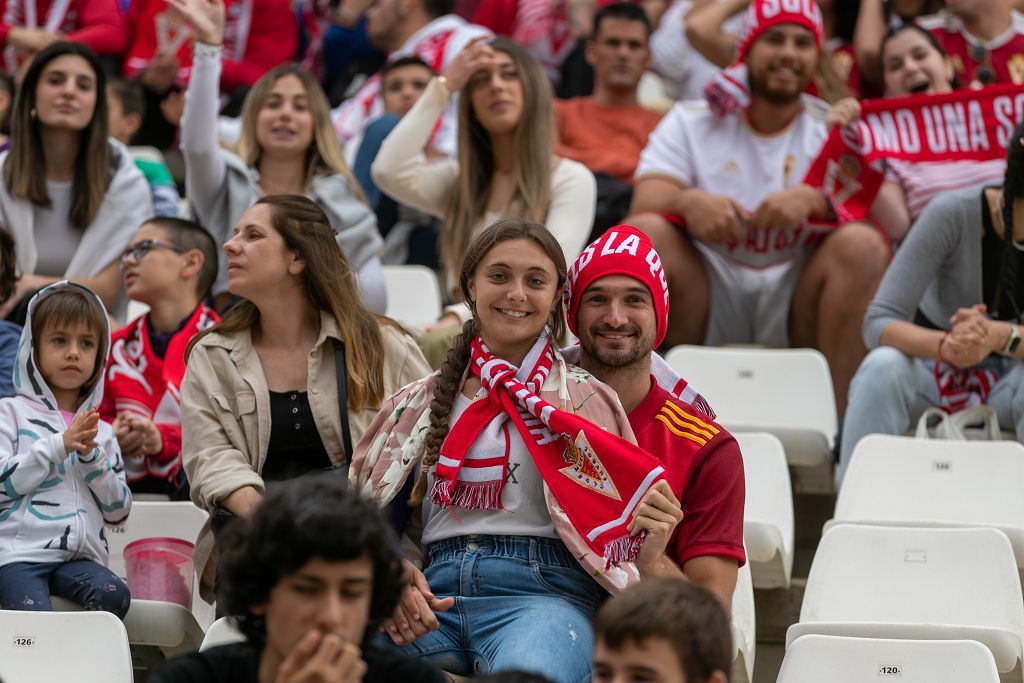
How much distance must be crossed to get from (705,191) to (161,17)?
2798 mm

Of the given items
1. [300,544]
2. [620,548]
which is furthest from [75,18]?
[300,544]

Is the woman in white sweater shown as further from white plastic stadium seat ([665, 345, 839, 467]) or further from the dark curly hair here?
the dark curly hair

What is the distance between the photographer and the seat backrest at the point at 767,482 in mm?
3736

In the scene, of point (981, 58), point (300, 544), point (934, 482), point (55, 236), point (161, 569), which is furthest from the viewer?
point (981, 58)

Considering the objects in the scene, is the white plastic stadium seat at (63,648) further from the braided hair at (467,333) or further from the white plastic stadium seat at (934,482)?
the white plastic stadium seat at (934,482)

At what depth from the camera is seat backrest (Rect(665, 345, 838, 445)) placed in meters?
4.45

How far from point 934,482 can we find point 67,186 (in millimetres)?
2733

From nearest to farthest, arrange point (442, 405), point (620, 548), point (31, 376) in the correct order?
point (620, 548) < point (442, 405) < point (31, 376)

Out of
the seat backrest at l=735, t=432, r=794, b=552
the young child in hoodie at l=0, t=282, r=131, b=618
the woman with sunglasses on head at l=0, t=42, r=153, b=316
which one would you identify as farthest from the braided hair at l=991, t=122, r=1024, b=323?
the woman with sunglasses on head at l=0, t=42, r=153, b=316

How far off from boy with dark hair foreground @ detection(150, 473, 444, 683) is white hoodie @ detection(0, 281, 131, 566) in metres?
1.27

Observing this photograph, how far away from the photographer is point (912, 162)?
488 cm

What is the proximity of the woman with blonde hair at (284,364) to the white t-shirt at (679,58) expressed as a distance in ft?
10.8

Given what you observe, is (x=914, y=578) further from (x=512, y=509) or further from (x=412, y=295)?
(x=412, y=295)

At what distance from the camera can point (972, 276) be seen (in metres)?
4.16
